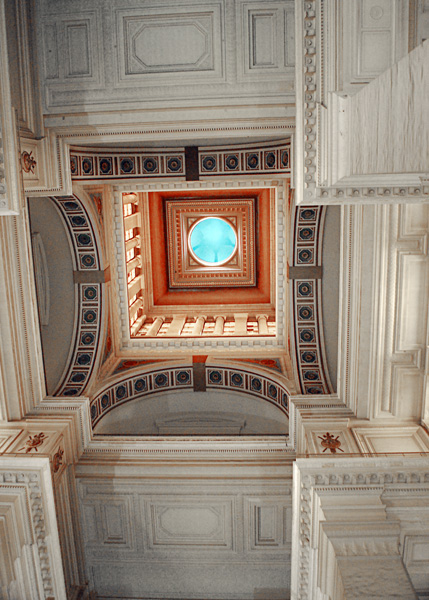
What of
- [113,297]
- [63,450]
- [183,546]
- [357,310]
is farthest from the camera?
[113,297]

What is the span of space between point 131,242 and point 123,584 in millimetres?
4685

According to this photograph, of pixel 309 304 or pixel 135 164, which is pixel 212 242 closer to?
pixel 309 304

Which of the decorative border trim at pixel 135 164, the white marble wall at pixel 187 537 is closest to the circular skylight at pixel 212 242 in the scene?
the decorative border trim at pixel 135 164

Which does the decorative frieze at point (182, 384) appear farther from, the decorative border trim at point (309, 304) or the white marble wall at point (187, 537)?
the white marble wall at point (187, 537)

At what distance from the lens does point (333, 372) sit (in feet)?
21.4

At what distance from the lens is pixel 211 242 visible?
873 cm

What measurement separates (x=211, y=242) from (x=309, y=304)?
2.52 metres

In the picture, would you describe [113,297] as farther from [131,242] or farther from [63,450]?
[63,450]

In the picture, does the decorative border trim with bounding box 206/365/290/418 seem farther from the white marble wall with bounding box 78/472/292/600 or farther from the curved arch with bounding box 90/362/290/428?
the white marble wall with bounding box 78/472/292/600

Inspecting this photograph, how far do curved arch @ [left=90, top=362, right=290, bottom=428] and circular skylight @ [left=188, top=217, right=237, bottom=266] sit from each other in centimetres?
214

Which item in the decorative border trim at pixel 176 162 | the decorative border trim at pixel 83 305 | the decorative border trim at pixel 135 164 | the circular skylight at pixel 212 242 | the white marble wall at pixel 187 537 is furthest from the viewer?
the circular skylight at pixel 212 242

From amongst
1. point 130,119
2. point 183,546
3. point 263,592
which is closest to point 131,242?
point 130,119

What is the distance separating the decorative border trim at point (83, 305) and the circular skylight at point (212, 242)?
2184 mm

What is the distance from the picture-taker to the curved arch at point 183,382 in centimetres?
700
